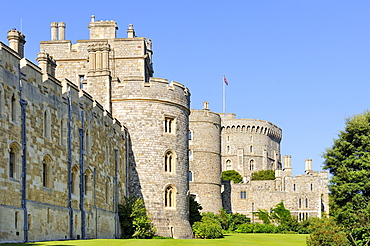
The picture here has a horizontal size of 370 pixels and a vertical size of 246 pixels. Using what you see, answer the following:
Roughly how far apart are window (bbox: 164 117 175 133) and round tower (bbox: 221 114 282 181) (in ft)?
243

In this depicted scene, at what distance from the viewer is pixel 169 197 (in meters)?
42.7

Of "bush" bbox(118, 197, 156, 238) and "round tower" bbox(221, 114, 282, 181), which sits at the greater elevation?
"round tower" bbox(221, 114, 282, 181)

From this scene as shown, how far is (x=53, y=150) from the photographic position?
28.0m

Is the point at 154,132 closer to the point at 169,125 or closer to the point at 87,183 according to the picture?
the point at 169,125

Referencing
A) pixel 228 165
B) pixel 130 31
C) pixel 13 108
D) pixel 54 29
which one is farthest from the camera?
pixel 228 165

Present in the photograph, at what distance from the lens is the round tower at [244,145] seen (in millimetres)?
116819

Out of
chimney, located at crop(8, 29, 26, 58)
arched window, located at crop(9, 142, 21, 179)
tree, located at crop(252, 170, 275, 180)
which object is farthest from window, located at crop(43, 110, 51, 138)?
tree, located at crop(252, 170, 275, 180)

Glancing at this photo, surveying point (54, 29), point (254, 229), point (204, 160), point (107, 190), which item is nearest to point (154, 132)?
point (107, 190)

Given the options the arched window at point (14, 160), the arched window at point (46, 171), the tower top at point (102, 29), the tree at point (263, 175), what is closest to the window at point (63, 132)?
the arched window at point (46, 171)

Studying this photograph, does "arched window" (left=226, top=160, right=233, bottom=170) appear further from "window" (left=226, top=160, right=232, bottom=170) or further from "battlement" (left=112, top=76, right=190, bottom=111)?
"battlement" (left=112, top=76, right=190, bottom=111)

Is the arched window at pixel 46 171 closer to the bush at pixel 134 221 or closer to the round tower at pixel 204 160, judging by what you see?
the bush at pixel 134 221

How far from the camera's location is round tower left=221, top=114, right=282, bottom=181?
11682 centimetres

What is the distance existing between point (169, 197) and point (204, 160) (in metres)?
31.4

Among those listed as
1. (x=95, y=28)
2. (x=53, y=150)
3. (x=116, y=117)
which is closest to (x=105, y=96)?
(x=116, y=117)
